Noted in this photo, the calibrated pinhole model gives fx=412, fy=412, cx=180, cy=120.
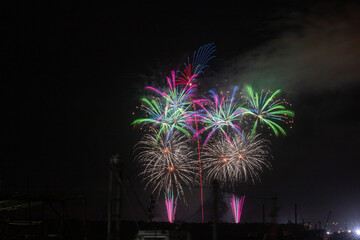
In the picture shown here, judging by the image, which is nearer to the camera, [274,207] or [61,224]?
[61,224]

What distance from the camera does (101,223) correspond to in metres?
56.3

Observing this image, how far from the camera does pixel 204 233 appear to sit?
177 feet

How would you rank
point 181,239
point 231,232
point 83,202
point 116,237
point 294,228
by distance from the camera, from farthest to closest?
point 294,228 → point 231,232 → point 181,239 → point 83,202 → point 116,237

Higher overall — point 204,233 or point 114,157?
point 114,157

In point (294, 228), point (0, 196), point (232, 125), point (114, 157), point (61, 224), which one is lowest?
point (294, 228)

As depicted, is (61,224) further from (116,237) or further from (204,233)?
(204,233)

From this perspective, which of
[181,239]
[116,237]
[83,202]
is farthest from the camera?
[181,239]

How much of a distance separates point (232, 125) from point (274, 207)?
352 inches

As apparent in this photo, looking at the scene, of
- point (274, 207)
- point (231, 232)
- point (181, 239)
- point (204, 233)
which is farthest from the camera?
point (231, 232)

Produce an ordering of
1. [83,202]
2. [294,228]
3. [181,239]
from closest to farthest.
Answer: [83,202] < [181,239] < [294,228]

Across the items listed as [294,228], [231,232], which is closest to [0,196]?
[231,232]

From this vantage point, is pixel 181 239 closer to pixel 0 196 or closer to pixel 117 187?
pixel 117 187

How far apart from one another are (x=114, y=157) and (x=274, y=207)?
1320 cm

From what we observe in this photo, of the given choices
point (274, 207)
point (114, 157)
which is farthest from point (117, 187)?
point (274, 207)
